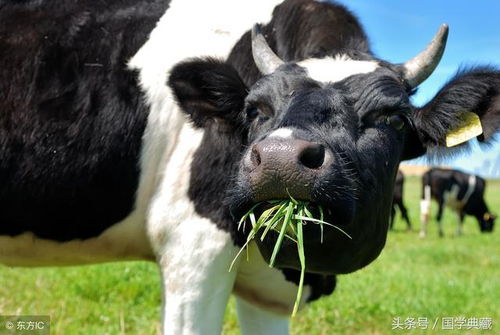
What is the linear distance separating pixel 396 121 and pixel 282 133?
829mm

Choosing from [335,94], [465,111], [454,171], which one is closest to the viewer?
[335,94]

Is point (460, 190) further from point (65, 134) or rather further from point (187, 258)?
point (65, 134)

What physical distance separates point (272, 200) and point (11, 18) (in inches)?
90.9

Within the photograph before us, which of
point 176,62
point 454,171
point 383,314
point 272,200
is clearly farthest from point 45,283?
point 454,171

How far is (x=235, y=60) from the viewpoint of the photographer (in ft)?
13.1

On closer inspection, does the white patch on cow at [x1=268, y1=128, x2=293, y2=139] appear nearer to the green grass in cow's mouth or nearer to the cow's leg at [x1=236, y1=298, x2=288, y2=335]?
the green grass in cow's mouth

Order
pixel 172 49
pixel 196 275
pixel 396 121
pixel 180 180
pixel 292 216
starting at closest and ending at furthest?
pixel 292 216, pixel 396 121, pixel 196 275, pixel 180 180, pixel 172 49

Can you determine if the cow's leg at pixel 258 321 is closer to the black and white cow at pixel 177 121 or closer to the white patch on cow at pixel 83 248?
the black and white cow at pixel 177 121

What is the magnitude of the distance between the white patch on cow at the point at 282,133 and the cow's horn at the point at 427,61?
1157 millimetres

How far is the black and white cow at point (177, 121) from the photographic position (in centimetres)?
335

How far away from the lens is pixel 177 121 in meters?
3.87

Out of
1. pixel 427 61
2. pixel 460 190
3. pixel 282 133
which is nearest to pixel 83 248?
pixel 282 133

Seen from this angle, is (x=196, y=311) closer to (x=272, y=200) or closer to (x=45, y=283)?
(x=272, y=200)

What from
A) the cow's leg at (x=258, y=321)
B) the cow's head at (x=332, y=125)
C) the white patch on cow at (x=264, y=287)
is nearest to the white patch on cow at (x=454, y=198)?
the cow's leg at (x=258, y=321)
